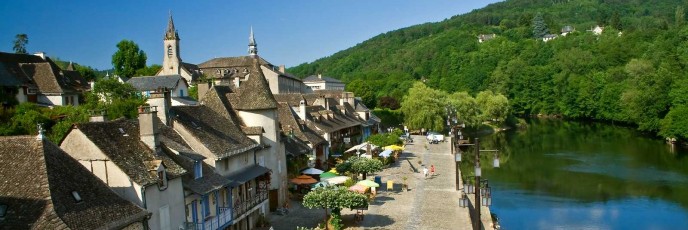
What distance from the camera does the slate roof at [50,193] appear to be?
1527 centimetres

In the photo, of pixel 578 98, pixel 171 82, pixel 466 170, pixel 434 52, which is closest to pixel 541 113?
pixel 578 98

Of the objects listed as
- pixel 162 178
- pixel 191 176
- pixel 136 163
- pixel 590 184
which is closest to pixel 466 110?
pixel 590 184

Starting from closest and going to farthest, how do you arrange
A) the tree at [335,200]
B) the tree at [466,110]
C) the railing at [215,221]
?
1. the railing at [215,221]
2. the tree at [335,200]
3. the tree at [466,110]

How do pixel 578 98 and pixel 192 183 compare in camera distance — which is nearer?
pixel 192 183

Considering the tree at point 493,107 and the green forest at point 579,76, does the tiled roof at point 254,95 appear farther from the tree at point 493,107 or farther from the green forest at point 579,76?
the tree at point 493,107

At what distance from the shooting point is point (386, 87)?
15788 cm

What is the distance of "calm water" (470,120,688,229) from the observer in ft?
119

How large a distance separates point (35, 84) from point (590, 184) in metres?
45.6

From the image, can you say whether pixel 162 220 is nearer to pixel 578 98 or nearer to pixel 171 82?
pixel 171 82

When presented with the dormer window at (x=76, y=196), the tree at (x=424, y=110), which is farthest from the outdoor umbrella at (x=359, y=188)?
the tree at (x=424, y=110)

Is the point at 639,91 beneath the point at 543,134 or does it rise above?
above

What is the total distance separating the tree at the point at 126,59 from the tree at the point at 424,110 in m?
38.9

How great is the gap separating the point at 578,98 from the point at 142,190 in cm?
11019

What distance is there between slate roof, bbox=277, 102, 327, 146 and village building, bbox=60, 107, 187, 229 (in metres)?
22.0
